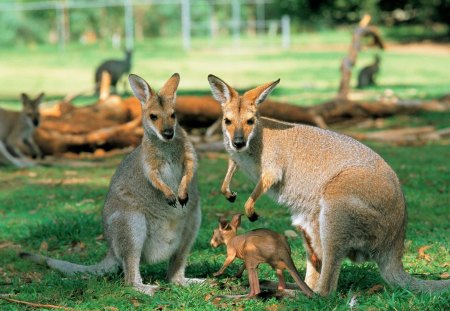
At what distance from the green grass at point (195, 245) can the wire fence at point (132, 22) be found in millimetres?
28599

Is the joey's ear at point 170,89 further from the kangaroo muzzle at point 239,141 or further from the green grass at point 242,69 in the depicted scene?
the green grass at point 242,69

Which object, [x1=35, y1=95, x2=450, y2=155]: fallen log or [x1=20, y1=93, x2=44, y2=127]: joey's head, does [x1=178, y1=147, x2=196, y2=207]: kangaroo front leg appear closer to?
[x1=35, y1=95, x2=450, y2=155]: fallen log

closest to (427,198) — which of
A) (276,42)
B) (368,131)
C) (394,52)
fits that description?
(368,131)

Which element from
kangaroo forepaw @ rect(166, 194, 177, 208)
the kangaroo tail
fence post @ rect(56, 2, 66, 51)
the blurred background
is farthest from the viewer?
fence post @ rect(56, 2, 66, 51)

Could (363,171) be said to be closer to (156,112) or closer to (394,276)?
(394,276)

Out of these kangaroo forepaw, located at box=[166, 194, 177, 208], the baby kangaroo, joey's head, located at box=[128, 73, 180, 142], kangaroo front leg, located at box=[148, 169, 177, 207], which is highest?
joey's head, located at box=[128, 73, 180, 142]

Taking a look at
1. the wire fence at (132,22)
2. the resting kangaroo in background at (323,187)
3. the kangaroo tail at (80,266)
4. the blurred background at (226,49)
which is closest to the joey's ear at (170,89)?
the resting kangaroo in background at (323,187)

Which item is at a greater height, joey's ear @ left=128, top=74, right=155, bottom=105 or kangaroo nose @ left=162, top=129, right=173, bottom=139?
joey's ear @ left=128, top=74, right=155, bottom=105

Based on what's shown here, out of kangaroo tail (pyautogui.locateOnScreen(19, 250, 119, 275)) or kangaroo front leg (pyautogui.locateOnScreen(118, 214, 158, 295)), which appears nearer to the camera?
kangaroo front leg (pyautogui.locateOnScreen(118, 214, 158, 295))

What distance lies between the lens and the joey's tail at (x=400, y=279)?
14.0ft

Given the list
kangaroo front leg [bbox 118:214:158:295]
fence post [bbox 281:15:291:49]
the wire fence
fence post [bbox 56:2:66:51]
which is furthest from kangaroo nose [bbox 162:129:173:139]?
fence post [bbox 281:15:291:49]

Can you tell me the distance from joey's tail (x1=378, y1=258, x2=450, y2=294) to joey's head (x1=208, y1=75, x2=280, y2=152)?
98cm

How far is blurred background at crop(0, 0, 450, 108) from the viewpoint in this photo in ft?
63.3

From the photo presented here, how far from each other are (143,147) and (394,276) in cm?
173
